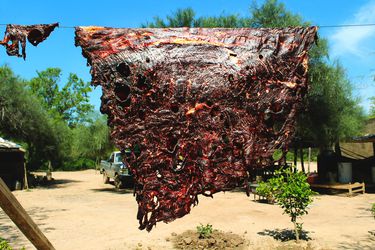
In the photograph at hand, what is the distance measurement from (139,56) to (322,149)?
1970 cm

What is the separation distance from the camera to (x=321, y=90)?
18.0m

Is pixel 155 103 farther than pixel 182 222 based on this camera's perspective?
No

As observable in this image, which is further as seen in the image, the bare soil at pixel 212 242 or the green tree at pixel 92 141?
the green tree at pixel 92 141

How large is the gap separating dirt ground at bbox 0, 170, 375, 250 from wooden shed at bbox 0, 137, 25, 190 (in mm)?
4855

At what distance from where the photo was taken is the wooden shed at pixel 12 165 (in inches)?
838

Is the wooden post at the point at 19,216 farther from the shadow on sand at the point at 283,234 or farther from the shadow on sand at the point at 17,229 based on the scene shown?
the shadow on sand at the point at 283,234

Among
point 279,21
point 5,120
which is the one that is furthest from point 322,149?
point 5,120

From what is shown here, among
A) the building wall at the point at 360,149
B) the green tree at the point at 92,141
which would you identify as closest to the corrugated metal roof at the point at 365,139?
the building wall at the point at 360,149

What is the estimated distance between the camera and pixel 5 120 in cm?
2189

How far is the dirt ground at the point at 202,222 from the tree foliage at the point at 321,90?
3.54 m

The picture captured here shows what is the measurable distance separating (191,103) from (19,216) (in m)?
1.29

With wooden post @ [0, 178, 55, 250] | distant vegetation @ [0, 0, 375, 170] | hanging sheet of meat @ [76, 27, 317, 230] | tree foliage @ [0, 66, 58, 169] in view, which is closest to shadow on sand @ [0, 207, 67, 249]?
distant vegetation @ [0, 0, 375, 170]

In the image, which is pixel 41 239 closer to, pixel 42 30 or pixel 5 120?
pixel 42 30

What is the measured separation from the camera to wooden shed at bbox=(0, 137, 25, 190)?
69.8ft
